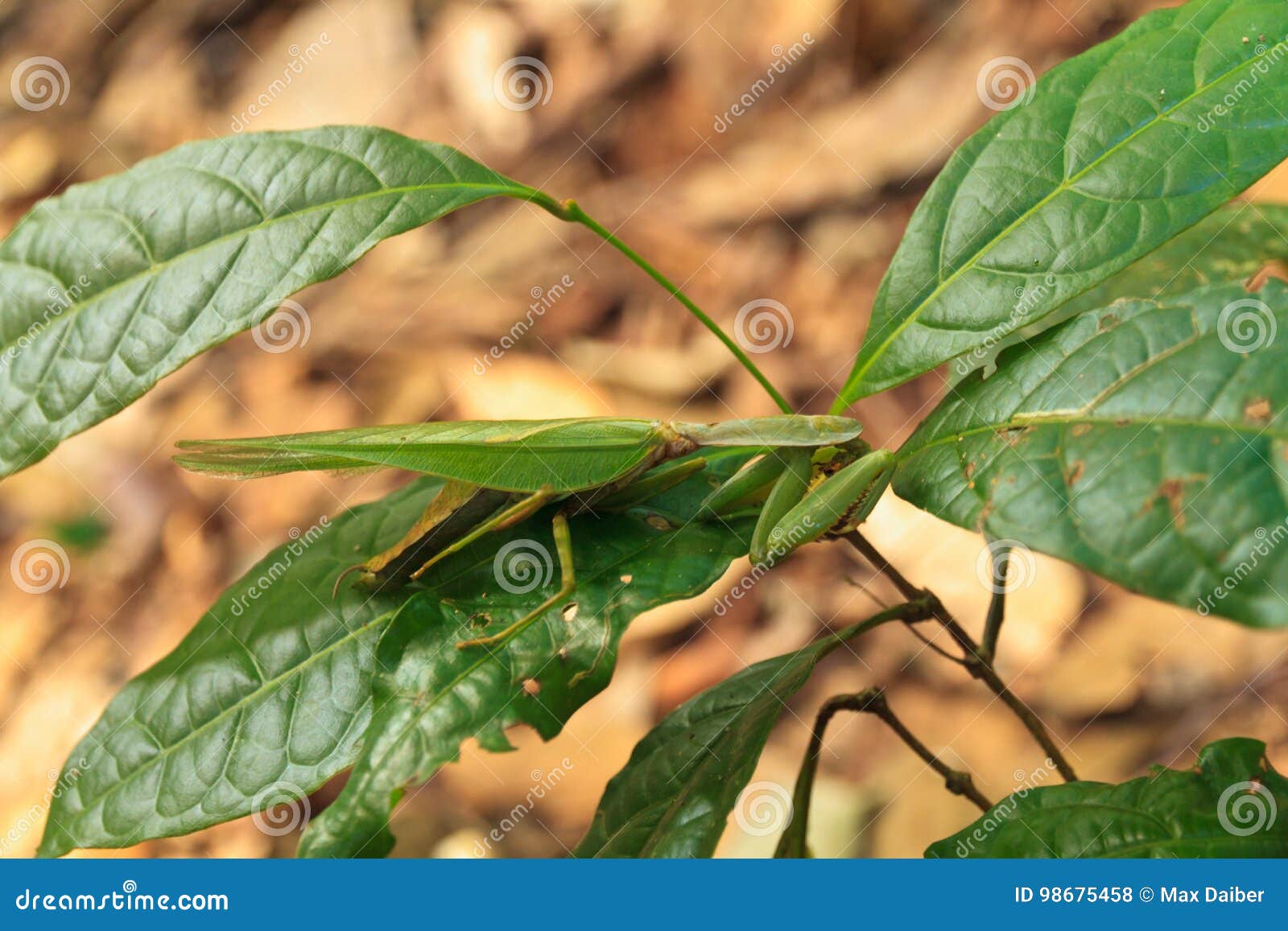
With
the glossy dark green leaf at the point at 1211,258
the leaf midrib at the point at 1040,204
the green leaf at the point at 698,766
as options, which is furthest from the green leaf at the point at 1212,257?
the green leaf at the point at 698,766

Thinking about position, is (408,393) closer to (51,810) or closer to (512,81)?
(512,81)

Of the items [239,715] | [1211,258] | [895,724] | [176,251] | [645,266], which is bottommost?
[239,715]

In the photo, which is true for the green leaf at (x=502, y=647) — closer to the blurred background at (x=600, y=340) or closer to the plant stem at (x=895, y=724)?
the plant stem at (x=895, y=724)

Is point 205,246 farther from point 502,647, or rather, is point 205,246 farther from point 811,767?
point 811,767

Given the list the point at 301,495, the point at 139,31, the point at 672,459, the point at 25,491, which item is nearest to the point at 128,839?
the point at 672,459

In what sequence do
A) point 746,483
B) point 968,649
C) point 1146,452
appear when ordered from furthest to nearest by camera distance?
point 968,649 < point 746,483 < point 1146,452

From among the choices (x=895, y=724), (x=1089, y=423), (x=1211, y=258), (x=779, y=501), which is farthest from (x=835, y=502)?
(x=1211, y=258)
